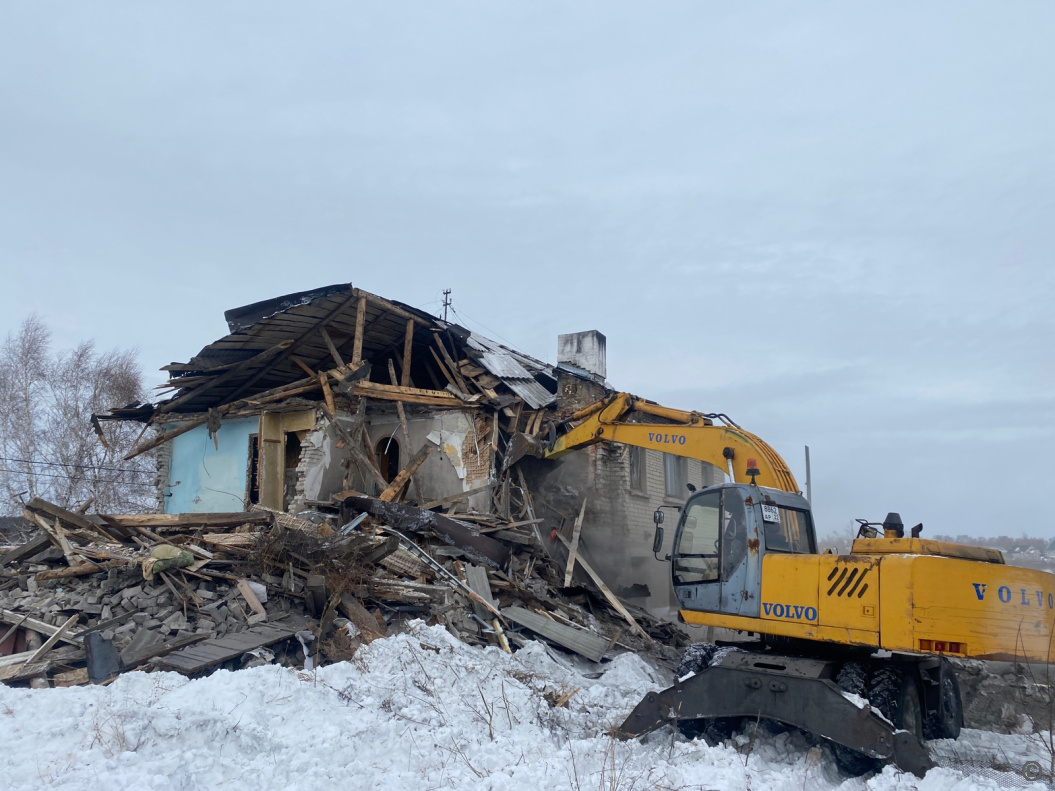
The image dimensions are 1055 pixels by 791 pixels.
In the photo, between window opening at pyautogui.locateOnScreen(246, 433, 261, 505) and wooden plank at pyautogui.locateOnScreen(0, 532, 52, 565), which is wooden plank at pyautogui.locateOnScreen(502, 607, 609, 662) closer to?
wooden plank at pyautogui.locateOnScreen(0, 532, 52, 565)

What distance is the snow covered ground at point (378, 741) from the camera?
200 inches

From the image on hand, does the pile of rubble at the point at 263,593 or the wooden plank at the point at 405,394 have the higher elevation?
the wooden plank at the point at 405,394

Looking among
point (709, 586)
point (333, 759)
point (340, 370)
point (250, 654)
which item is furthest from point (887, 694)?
point (340, 370)

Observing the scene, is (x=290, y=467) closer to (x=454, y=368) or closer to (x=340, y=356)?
(x=340, y=356)

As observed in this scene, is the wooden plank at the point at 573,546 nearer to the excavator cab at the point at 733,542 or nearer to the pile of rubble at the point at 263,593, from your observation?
the pile of rubble at the point at 263,593

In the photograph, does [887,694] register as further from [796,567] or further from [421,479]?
[421,479]

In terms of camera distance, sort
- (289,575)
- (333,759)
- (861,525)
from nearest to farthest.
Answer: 1. (333,759)
2. (861,525)
3. (289,575)

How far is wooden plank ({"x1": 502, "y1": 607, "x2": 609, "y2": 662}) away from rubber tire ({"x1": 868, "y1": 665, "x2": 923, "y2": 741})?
3725 millimetres

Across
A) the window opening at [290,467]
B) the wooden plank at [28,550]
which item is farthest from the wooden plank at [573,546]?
the wooden plank at [28,550]

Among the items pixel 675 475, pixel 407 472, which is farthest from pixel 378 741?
pixel 675 475

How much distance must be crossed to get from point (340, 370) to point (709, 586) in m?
7.37

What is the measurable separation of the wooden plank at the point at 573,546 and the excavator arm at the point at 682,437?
231 centimetres

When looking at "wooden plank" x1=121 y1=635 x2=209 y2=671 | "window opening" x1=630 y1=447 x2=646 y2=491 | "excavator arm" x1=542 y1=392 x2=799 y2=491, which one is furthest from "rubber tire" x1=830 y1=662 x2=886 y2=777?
"window opening" x1=630 y1=447 x2=646 y2=491

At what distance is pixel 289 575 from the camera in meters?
8.92
